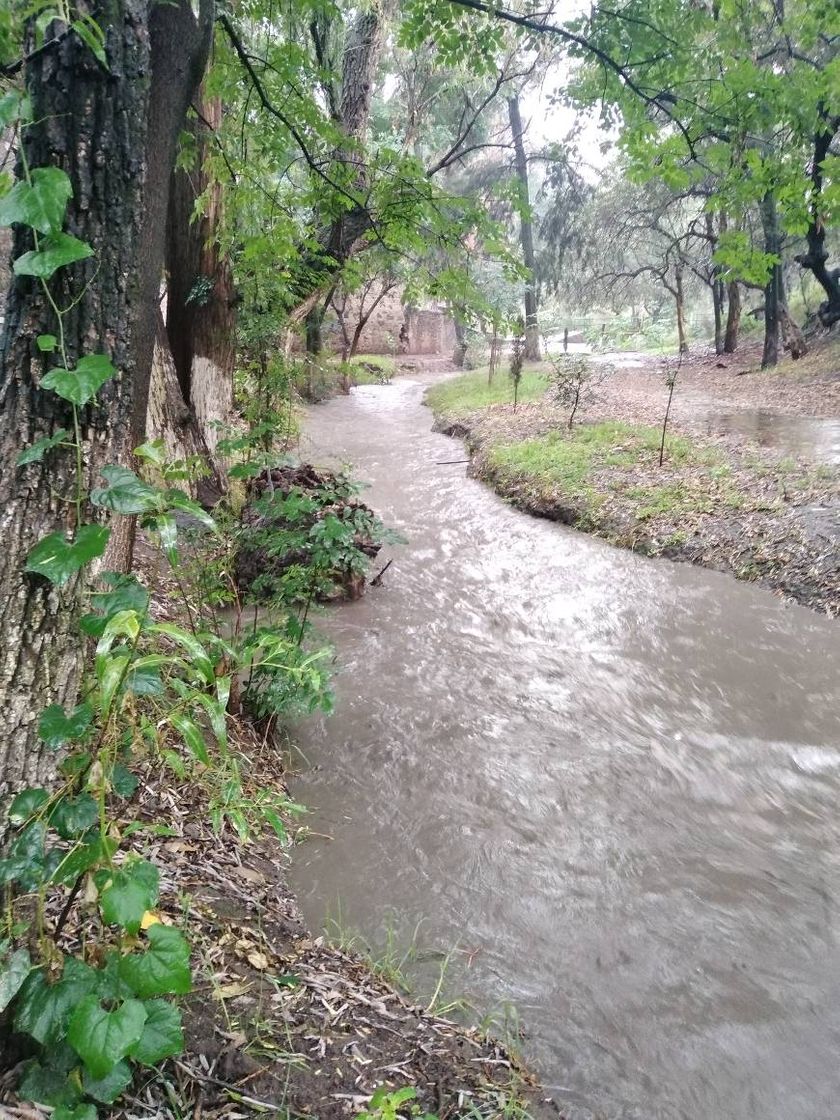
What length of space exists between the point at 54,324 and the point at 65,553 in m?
0.52

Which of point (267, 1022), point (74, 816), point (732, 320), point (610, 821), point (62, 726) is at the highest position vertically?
point (732, 320)

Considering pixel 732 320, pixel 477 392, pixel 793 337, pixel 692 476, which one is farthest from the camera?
pixel 732 320

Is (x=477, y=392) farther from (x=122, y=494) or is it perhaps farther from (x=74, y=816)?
(x=74, y=816)

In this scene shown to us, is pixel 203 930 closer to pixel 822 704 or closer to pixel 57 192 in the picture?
pixel 57 192

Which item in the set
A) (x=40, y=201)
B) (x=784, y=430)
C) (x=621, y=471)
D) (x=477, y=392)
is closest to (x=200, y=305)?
(x=621, y=471)

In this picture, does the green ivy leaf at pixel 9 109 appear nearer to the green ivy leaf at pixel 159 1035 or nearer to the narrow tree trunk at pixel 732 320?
the green ivy leaf at pixel 159 1035

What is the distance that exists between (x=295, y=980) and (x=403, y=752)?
6.24ft

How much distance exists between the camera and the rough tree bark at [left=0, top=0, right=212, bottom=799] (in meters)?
1.49

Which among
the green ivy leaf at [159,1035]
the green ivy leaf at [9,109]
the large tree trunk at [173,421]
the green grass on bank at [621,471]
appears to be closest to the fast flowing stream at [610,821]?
the green ivy leaf at [159,1035]

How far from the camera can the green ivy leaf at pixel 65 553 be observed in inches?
53.7

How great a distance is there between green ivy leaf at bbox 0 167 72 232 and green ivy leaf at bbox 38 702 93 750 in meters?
0.88

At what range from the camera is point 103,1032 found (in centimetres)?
126

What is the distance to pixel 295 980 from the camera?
7.01 ft

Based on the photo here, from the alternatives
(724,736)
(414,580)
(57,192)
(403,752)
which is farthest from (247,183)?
(724,736)
